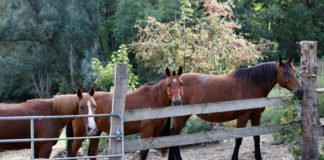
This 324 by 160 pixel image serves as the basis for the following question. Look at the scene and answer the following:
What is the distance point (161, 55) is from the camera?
14.0m

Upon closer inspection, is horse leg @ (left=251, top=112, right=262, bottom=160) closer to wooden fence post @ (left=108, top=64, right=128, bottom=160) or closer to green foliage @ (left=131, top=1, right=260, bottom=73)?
wooden fence post @ (left=108, top=64, right=128, bottom=160)

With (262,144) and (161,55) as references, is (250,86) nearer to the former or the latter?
(262,144)

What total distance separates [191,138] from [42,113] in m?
2.23

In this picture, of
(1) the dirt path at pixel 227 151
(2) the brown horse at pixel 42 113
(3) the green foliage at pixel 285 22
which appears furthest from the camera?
(3) the green foliage at pixel 285 22

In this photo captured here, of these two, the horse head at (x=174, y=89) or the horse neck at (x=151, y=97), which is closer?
the horse head at (x=174, y=89)

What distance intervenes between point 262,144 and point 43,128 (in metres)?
4.87

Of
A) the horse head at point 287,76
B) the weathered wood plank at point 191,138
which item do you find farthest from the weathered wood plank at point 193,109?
the horse head at point 287,76

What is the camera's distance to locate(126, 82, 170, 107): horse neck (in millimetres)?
8102

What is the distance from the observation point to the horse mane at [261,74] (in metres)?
8.29

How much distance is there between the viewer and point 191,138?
687 cm

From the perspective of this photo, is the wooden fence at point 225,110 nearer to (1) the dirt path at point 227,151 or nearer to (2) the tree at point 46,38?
(1) the dirt path at point 227,151

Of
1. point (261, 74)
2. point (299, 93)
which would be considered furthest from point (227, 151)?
point (299, 93)

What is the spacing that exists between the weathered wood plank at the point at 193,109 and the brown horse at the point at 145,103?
97cm

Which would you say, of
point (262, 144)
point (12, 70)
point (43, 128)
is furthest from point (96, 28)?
point (43, 128)
